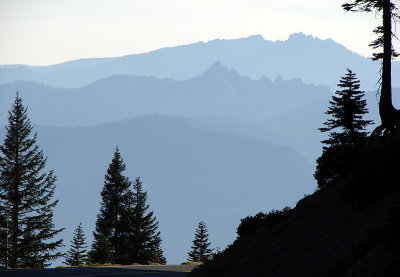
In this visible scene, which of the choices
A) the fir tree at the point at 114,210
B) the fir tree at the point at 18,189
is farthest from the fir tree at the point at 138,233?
the fir tree at the point at 18,189

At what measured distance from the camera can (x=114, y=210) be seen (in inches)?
2263

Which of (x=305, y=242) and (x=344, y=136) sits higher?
(x=344, y=136)

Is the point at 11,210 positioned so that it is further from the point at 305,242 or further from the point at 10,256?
the point at 305,242

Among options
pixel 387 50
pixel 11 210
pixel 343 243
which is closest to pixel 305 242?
pixel 343 243

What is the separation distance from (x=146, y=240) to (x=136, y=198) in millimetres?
5009

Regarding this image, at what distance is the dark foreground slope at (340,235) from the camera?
35.9ft

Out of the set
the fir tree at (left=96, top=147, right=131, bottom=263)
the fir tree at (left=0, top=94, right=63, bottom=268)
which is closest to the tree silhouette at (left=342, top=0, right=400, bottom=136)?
the fir tree at (left=0, top=94, right=63, bottom=268)

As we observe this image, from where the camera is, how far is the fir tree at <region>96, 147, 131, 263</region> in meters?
57.1

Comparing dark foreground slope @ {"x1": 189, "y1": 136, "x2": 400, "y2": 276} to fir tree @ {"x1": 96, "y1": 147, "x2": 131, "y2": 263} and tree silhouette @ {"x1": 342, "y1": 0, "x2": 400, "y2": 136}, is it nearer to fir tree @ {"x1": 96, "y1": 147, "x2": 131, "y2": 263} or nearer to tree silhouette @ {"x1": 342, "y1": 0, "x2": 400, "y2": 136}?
tree silhouette @ {"x1": 342, "y1": 0, "x2": 400, "y2": 136}

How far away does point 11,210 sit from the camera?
1759 inches

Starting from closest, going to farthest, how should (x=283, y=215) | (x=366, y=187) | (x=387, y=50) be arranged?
(x=366, y=187)
(x=283, y=215)
(x=387, y=50)

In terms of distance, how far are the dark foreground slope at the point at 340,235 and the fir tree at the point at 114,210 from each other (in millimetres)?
40547

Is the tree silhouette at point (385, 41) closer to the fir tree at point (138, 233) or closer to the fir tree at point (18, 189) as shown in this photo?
the fir tree at point (18, 189)

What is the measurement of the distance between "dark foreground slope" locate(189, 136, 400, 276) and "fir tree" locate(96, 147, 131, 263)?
40.5 metres
